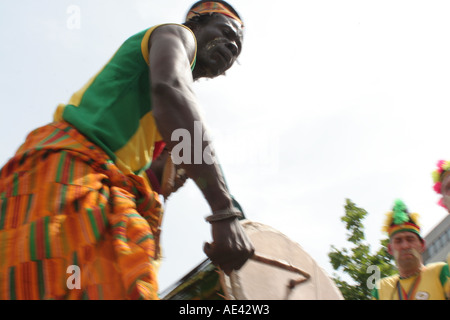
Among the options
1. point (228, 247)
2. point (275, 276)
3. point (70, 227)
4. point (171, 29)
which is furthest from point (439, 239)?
point (70, 227)

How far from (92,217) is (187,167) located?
35 centimetres

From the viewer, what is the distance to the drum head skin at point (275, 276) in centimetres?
230

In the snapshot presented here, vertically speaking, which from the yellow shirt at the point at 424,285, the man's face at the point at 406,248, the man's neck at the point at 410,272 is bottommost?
the yellow shirt at the point at 424,285

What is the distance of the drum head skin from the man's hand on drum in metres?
0.70

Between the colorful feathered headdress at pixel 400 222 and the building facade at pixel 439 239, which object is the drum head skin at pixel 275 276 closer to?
the colorful feathered headdress at pixel 400 222

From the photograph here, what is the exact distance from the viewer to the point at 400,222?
5016mm

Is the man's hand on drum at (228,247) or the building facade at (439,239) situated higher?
the building facade at (439,239)

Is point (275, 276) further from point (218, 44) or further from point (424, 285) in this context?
point (424, 285)

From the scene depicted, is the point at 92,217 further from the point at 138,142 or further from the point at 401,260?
the point at 401,260

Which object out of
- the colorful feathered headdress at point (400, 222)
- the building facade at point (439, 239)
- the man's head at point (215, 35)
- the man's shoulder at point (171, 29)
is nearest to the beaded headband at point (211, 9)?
the man's head at point (215, 35)

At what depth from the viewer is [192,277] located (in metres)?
2.86

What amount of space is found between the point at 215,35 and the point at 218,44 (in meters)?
0.06

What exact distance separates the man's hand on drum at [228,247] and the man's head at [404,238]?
3.25 m
